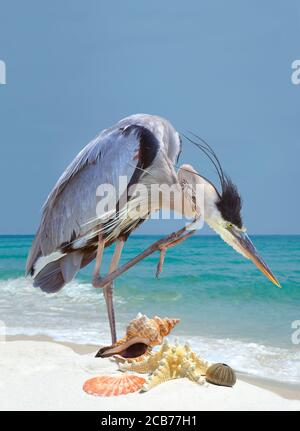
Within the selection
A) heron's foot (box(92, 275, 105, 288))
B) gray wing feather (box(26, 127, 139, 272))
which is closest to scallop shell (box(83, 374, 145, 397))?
heron's foot (box(92, 275, 105, 288))

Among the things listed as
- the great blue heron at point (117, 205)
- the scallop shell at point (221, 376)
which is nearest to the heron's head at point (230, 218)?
the great blue heron at point (117, 205)

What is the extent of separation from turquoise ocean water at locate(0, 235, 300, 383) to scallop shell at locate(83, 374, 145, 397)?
1.27 m

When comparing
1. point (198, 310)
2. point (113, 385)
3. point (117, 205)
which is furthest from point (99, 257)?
point (198, 310)

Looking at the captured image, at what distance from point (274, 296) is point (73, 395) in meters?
7.21

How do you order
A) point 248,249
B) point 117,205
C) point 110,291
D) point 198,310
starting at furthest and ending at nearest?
1. point 198,310
2. point 110,291
3. point 117,205
4. point 248,249

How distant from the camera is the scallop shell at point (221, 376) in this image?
2.57m

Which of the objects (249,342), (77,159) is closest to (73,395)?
(77,159)

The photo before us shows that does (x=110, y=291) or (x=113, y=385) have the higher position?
(x=110, y=291)

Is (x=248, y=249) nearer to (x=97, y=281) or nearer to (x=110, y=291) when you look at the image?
(x=97, y=281)

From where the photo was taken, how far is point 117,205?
2.98 meters

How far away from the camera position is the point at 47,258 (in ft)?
10.9

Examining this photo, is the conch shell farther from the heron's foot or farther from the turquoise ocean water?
the turquoise ocean water

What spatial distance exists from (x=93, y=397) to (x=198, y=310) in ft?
17.2
